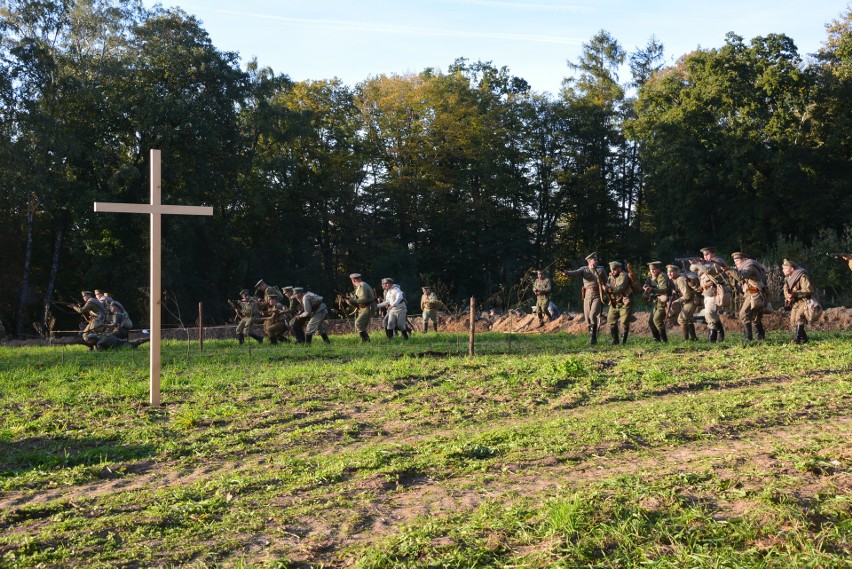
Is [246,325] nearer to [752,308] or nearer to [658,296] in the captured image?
[658,296]

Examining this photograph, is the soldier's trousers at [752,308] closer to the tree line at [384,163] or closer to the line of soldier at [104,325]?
the line of soldier at [104,325]

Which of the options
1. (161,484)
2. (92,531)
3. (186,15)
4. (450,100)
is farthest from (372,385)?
(450,100)

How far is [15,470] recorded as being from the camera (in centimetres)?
815

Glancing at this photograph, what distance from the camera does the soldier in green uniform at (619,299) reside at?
62.4 ft

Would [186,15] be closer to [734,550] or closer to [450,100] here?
[450,100]

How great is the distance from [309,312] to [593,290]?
730cm

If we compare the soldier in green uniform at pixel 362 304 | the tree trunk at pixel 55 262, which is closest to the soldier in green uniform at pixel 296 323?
the soldier in green uniform at pixel 362 304

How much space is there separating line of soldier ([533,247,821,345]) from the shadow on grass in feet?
39.7

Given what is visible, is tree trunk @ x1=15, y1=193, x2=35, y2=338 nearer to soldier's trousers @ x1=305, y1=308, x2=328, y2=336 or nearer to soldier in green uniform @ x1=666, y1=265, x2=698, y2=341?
soldier's trousers @ x1=305, y1=308, x2=328, y2=336

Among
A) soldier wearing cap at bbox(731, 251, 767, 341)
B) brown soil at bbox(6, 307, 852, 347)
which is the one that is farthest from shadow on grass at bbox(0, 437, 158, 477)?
soldier wearing cap at bbox(731, 251, 767, 341)

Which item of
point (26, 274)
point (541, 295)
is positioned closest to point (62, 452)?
point (541, 295)

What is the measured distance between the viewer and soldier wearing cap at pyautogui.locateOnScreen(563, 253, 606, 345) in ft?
63.6

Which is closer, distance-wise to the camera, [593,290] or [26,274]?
[593,290]

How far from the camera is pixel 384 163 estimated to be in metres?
50.5
